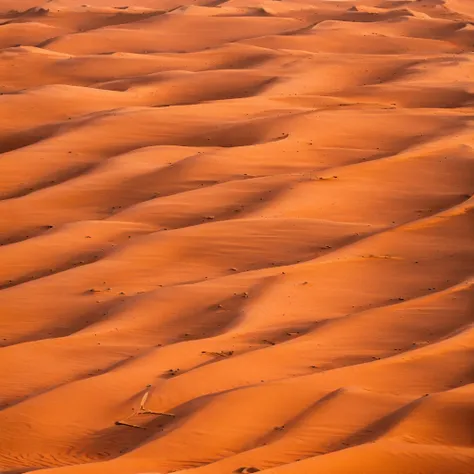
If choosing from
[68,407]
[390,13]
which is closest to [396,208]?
[68,407]

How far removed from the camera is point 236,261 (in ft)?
18.3

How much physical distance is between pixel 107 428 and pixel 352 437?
88 centimetres

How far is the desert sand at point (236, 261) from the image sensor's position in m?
3.89

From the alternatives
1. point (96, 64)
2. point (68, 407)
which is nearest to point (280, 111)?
point (96, 64)

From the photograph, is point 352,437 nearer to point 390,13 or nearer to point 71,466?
point 71,466

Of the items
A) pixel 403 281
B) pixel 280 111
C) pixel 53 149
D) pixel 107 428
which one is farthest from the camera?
pixel 280 111

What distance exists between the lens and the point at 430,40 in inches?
421

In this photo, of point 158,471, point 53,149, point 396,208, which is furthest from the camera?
point 53,149

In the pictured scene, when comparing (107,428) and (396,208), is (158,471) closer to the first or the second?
(107,428)

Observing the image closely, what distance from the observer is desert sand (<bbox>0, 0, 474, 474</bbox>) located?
12.8 ft

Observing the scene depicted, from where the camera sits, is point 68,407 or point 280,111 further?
point 280,111

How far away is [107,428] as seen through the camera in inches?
157

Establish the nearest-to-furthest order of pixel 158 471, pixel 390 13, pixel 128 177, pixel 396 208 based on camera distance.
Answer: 1. pixel 158 471
2. pixel 396 208
3. pixel 128 177
4. pixel 390 13

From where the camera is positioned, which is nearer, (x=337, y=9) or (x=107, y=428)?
(x=107, y=428)
